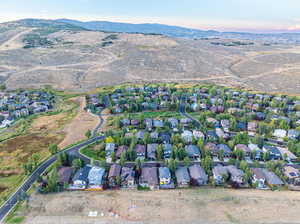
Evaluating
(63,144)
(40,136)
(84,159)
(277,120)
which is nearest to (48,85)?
(40,136)

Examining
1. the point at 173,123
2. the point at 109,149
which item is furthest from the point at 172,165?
the point at 173,123

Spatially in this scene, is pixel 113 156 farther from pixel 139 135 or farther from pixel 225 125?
pixel 225 125

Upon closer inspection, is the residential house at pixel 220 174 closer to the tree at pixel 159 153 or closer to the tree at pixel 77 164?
the tree at pixel 159 153

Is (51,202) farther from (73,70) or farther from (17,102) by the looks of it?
(73,70)

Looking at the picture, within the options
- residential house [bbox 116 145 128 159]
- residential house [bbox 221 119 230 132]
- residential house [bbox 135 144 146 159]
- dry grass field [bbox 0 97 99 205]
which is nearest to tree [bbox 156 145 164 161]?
residential house [bbox 135 144 146 159]

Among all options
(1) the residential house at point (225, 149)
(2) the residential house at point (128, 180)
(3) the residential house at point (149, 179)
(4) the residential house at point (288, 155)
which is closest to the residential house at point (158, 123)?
(1) the residential house at point (225, 149)

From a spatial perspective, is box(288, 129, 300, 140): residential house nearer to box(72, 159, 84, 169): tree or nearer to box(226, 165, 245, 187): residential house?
box(226, 165, 245, 187): residential house

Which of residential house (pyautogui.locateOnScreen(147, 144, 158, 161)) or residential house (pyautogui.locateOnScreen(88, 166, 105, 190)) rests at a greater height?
residential house (pyautogui.locateOnScreen(147, 144, 158, 161))
